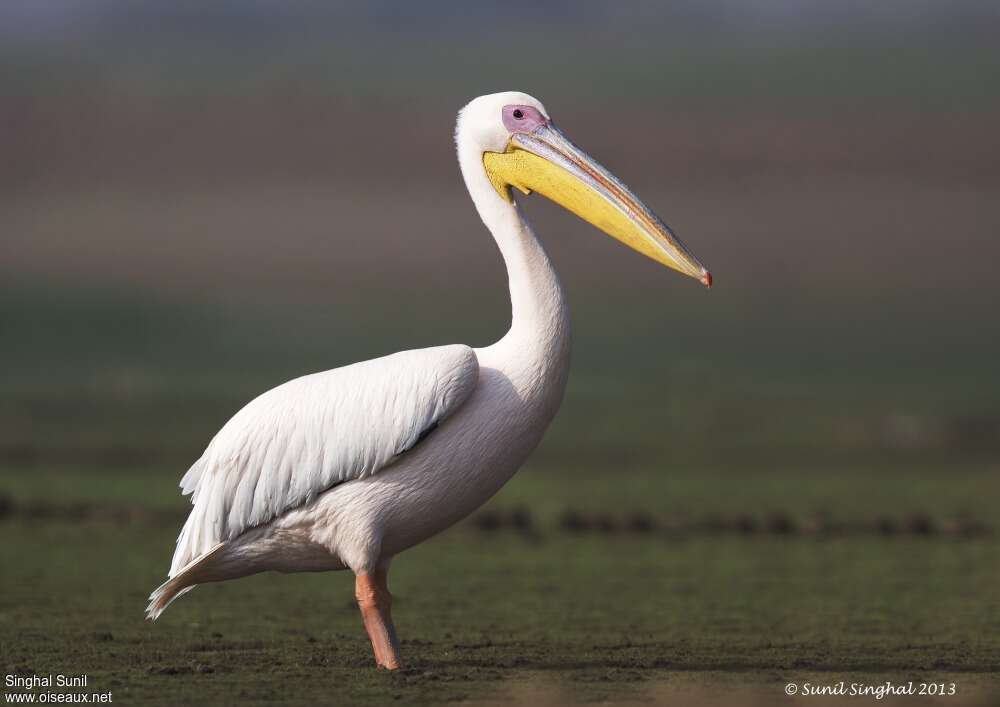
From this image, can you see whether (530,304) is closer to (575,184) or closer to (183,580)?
(575,184)

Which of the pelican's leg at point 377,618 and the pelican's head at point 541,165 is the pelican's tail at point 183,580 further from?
the pelican's head at point 541,165

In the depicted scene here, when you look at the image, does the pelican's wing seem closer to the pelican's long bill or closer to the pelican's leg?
the pelican's leg

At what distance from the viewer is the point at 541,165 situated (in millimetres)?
6848

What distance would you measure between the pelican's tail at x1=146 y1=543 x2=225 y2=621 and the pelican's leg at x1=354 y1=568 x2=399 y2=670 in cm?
62

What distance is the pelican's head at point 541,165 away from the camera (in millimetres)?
6789

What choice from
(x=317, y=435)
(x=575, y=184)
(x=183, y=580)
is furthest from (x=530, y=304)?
(x=183, y=580)

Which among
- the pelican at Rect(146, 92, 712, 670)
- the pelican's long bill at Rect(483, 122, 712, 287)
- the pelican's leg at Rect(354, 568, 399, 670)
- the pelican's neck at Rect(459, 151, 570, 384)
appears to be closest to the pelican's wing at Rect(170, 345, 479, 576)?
the pelican at Rect(146, 92, 712, 670)

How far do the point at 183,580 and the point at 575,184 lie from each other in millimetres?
2267

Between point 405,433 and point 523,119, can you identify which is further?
point 523,119

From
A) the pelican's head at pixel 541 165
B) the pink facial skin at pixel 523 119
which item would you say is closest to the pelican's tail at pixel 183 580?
the pelican's head at pixel 541 165

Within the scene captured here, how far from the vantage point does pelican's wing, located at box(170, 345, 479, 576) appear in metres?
6.35

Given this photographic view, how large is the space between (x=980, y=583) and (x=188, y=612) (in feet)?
15.0

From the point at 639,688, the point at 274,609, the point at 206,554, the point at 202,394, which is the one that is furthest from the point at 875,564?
the point at 202,394

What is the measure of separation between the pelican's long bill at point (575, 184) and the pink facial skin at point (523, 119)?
2 cm
